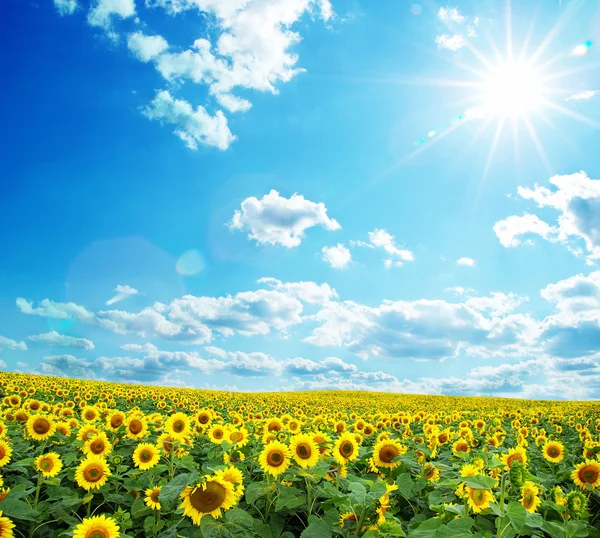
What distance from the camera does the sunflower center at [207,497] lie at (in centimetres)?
395

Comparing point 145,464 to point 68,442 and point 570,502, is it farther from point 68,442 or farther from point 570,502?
point 570,502

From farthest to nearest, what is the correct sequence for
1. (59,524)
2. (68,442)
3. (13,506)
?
(68,442)
(59,524)
(13,506)

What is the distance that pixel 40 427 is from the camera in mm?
8047

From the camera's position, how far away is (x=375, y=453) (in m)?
6.48

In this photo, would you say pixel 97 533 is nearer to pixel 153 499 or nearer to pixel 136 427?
pixel 153 499

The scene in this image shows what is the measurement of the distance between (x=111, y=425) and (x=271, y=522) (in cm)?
Answer: 533

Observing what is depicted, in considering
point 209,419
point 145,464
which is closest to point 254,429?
point 209,419

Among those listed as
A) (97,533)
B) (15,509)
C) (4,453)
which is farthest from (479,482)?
(4,453)

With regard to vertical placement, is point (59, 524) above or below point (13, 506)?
below

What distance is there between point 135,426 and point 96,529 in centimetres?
429

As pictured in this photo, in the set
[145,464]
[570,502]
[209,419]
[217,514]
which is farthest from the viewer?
[209,419]

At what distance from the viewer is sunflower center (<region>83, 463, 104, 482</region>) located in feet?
20.2

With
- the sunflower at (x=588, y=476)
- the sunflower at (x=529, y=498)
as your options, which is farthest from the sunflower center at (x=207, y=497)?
the sunflower at (x=588, y=476)

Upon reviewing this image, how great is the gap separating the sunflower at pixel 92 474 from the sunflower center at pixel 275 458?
8.18 ft
